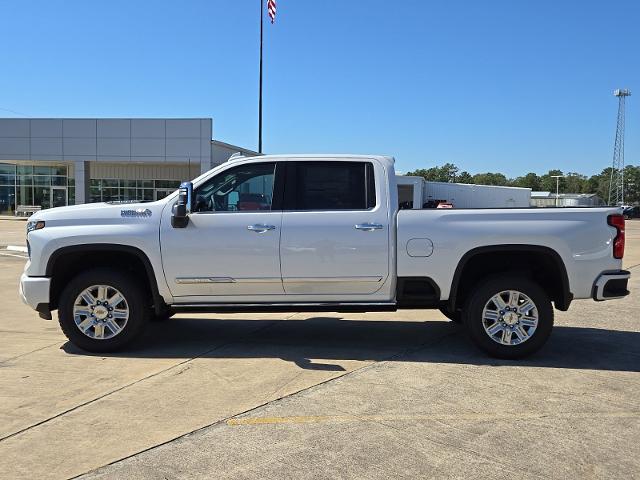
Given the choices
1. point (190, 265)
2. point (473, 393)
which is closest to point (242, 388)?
point (190, 265)

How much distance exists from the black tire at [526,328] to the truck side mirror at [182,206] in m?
3.05

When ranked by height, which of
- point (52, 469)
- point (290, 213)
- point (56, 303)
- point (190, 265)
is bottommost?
point (52, 469)

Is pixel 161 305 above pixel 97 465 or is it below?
above

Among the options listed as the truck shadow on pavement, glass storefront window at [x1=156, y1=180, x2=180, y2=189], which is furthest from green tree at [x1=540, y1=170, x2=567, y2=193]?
the truck shadow on pavement

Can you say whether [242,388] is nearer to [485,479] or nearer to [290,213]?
[290,213]

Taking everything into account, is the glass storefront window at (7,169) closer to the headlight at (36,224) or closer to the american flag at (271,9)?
the american flag at (271,9)

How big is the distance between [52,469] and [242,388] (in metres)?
1.76

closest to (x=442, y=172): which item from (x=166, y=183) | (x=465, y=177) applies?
(x=465, y=177)

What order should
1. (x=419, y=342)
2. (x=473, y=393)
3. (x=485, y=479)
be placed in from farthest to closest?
(x=419, y=342), (x=473, y=393), (x=485, y=479)

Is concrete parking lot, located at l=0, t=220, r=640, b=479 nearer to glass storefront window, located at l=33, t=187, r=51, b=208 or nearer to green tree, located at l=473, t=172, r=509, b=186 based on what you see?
glass storefront window, located at l=33, t=187, r=51, b=208

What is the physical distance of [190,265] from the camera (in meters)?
5.96

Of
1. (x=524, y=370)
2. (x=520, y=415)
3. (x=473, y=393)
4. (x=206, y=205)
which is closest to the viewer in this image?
(x=520, y=415)

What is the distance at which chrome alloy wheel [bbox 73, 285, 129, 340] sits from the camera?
607 cm

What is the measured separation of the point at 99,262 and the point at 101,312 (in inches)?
22.6
